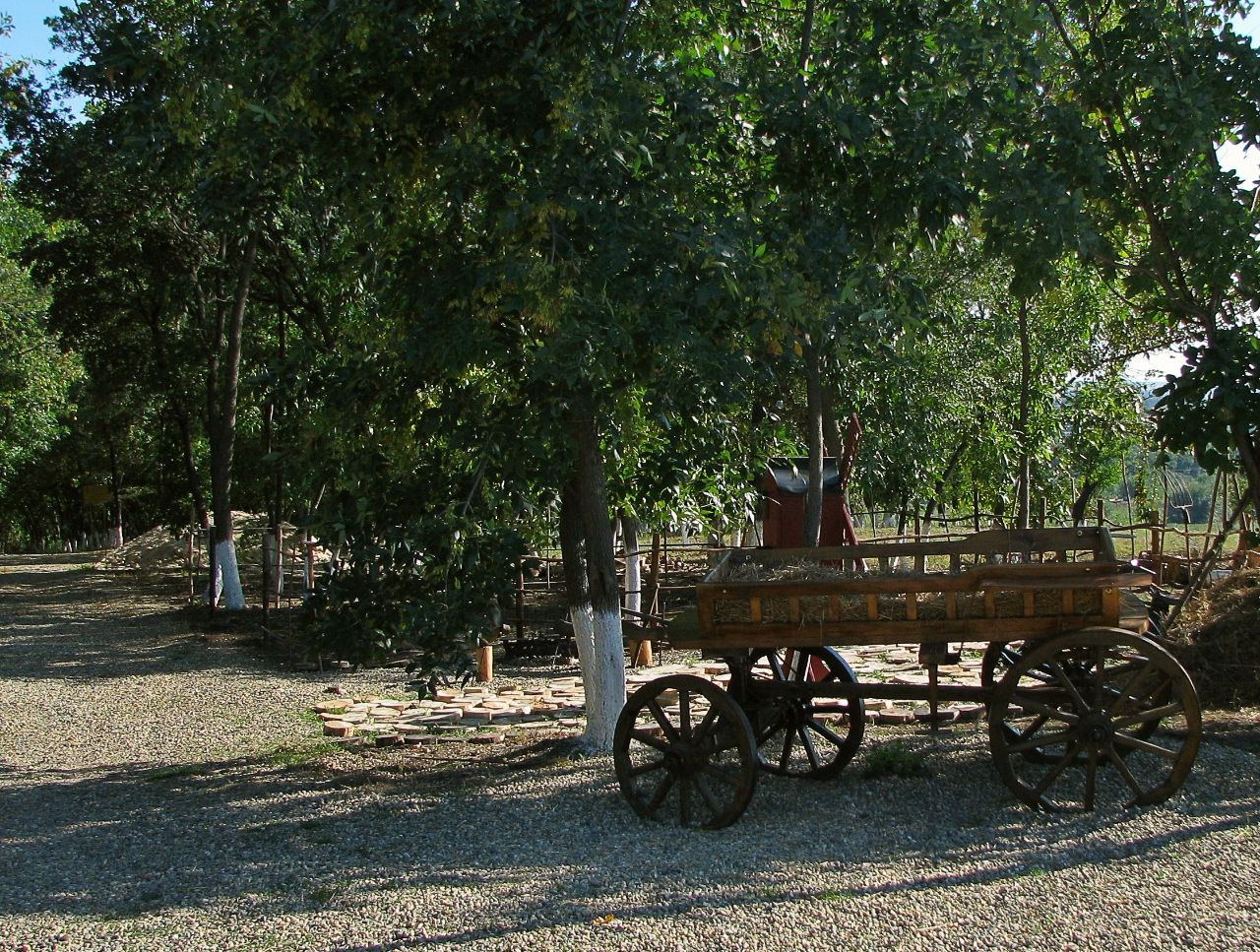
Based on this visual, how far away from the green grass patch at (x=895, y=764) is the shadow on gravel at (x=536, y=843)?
8cm

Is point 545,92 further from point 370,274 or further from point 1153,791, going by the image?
point 1153,791

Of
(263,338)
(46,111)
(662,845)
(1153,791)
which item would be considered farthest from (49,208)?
(1153,791)

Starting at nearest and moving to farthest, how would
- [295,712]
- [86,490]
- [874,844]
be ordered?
[874,844]
[295,712]
[86,490]

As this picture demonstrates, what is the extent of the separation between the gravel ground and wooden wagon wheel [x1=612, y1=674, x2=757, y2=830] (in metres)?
0.17

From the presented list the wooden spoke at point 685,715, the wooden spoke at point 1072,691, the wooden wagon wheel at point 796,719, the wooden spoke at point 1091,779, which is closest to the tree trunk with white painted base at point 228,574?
the wooden wagon wheel at point 796,719

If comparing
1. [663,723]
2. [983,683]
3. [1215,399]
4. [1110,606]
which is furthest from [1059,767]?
[1215,399]

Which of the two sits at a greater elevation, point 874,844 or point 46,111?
point 46,111

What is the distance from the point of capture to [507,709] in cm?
1104

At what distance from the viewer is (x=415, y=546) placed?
24.1 ft

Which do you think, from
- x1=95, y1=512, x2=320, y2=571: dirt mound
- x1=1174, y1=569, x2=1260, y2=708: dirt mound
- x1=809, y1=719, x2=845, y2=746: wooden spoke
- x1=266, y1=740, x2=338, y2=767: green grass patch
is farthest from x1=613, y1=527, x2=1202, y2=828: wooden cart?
x1=95, y1=512, x2=320, y2=571: dirt mound

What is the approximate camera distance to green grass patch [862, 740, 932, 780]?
290 inches

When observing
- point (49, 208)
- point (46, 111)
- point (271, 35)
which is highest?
point (46, 111)

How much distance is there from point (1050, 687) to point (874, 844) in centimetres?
135

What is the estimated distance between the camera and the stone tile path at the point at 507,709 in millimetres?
9742
